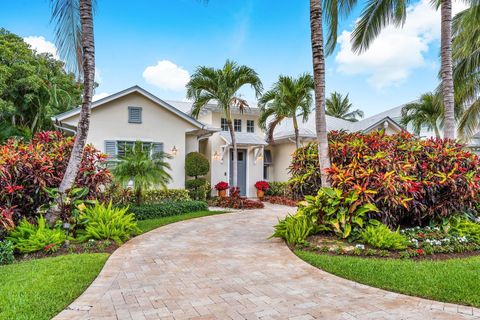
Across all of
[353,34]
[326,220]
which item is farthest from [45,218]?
[353,34]

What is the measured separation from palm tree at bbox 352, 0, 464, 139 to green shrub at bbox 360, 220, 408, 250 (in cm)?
453

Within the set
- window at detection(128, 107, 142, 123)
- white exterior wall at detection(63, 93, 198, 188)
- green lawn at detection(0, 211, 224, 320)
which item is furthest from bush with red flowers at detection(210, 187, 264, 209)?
green lawn at detection(0, 211, 224, 320)

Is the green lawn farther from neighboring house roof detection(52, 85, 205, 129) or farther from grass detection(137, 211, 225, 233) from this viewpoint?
neighboring house roof detection(52, 85, 205, 129)

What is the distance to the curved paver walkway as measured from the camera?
3852 millimetres

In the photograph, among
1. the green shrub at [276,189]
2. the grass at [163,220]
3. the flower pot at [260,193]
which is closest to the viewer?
the grass at [163,220]

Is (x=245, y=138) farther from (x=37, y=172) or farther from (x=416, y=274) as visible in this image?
(x=416, y=274)

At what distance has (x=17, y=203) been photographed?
7676 mm

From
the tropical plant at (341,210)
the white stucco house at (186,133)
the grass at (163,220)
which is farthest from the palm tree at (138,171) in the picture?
the tropical plant at (341,210)

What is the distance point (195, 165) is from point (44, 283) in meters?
10.5

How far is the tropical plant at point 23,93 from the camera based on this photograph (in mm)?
16812

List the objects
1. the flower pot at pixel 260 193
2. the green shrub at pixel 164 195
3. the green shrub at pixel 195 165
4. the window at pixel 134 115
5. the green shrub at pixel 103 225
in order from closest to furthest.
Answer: the green shrub at pixel 103 225
the green shrub at pixel 164 195
the window at pixel 134 115
the green shrub at pixel 195 165
the flower pot at pixel 260 193

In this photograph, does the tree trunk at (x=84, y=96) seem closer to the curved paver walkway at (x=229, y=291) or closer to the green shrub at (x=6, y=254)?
the green shrub at (x=6, y=254)

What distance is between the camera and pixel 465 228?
753 cm

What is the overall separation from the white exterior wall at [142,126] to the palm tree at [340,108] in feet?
78.9
